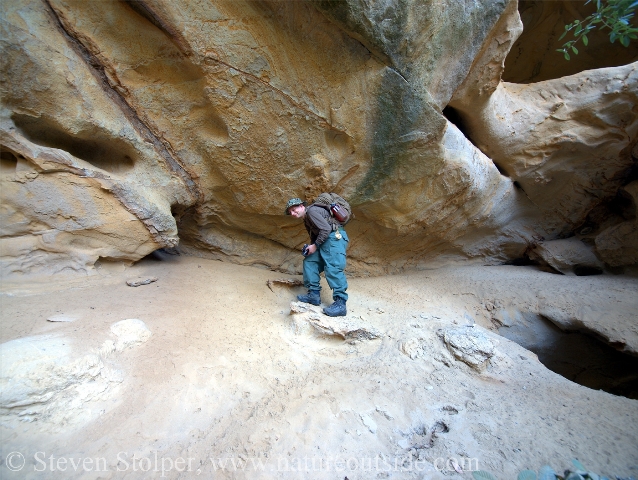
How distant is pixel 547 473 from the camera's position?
1.60 metres

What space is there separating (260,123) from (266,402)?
2249 mm

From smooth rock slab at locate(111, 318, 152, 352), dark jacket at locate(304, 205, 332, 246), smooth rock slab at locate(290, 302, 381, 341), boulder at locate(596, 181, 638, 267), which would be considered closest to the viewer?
smooth rock slab at locate(111, 318, 152, 352)

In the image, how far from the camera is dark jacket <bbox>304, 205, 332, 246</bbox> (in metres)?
3.06

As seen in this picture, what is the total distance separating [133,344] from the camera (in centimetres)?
218

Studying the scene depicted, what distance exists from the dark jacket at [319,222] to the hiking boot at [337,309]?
1.79ft

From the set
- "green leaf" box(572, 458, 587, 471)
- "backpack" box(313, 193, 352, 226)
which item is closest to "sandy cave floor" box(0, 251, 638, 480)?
"green leaf" box(572, 458, 587, 471)

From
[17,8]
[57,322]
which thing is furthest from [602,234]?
[17,8]

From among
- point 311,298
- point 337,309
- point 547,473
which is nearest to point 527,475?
point 547,473

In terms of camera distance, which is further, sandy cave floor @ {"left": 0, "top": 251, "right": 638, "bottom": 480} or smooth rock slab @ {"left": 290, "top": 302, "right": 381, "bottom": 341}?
smooth rock slab @ {"left": 290, "top": 302, "right": 381, "bottom": 341}

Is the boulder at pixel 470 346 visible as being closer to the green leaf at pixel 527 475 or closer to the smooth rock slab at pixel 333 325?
the smooth rock slab at pixel 333 325

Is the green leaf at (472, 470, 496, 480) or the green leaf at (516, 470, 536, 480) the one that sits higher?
the green leaf at (516, 470, 536, 480)

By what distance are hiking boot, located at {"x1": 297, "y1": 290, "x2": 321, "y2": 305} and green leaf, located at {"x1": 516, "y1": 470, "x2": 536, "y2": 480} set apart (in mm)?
1857

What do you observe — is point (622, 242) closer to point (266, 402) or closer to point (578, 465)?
point (578, 465)

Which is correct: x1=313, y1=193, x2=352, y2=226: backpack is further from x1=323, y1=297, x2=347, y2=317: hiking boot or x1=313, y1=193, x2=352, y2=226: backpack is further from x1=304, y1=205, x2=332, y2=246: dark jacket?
x1=323, y1=297, x2=347, y2=317: hiking boot
